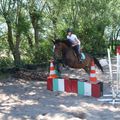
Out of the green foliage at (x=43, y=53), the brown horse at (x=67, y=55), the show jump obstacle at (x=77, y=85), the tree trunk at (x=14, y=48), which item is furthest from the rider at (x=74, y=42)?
the green foliage at (x=43, y=53)

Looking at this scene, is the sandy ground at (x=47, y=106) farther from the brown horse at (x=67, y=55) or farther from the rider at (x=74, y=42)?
the rider at (x=74, y=42)

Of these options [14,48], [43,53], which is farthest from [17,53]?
[43,53]

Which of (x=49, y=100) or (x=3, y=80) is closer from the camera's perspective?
(x=49, y=100)

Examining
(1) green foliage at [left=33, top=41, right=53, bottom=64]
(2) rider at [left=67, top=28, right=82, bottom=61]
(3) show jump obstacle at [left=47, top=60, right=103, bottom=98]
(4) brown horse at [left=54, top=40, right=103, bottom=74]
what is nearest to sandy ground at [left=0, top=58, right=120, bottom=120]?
(3) show jump obstacle at [left=47, top=60, right=103, bottom=98]

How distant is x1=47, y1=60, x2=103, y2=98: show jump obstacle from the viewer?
29.1 ft

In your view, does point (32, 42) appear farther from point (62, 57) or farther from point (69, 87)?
point (69, 87)

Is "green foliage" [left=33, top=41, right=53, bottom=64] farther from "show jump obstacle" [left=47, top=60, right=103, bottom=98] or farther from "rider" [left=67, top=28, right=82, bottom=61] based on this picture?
→ "show jump obstacle" [left=47, top=60, right=103, bottom=98]

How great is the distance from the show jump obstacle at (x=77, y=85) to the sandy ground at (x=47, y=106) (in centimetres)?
23

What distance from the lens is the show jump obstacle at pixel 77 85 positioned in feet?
29.1

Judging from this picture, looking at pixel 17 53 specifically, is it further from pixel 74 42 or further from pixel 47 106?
pixel 47 106

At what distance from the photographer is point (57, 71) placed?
1103 cm

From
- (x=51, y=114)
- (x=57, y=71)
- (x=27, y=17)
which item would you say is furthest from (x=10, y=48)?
(x=51, y=114)

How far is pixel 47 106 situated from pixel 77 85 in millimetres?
1817

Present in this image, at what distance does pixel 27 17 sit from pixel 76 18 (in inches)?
200
